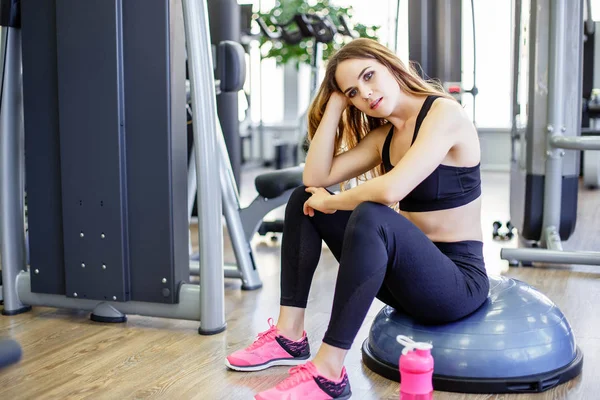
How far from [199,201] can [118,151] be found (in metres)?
0.29

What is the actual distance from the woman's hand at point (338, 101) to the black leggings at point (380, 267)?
229 millimetres

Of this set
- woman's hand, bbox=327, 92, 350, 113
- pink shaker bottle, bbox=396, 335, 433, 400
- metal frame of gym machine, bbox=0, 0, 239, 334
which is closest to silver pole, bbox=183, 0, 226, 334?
metal frame of gym machine, bbox=0, 0, 239, 334

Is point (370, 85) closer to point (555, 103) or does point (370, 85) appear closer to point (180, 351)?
point (180, 351)

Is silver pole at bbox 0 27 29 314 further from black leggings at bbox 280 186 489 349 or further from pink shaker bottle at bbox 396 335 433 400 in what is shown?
pink shaker bottle at bbox 396 335 433 400

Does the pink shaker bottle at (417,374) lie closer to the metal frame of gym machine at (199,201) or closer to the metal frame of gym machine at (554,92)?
the metal frame of gym machine at (199,201)

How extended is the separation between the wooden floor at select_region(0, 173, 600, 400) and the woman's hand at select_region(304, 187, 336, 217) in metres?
0.41

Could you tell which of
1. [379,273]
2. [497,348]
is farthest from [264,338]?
[497,348]

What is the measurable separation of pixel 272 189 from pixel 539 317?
1.36 m

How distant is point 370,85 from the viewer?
67.9 inches

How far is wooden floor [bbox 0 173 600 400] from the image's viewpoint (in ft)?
5.71

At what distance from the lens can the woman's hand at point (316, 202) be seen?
5.81 ft

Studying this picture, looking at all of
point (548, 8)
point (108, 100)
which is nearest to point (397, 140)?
point (108, 100)

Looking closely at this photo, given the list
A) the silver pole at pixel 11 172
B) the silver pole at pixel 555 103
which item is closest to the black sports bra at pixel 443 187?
the silver pole at pixel 11 172

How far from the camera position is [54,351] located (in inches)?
81.3
